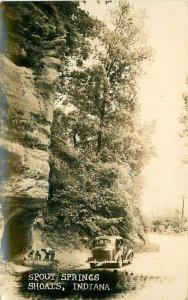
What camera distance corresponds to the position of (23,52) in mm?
4355

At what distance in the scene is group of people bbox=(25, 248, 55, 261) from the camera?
4.31 metres

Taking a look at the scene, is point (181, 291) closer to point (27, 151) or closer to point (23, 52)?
point (27, 151)

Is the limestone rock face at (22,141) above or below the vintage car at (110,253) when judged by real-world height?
above

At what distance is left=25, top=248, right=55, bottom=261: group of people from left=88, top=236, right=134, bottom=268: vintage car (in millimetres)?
465

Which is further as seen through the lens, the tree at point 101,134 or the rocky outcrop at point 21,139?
the tree at point 101,134

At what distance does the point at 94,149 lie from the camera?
4.54 metres

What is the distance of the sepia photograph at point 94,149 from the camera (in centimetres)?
428

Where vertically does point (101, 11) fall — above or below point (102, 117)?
above

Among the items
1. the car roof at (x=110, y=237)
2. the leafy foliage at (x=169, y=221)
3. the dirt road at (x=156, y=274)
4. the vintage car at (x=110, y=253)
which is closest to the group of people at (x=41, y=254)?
Result: the dirt road at (x=156, y=274)

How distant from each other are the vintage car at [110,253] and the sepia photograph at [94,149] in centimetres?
1

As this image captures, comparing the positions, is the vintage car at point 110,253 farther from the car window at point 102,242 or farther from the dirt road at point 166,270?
the dirt road at point 166,270

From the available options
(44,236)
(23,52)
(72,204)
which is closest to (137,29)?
(23,52)

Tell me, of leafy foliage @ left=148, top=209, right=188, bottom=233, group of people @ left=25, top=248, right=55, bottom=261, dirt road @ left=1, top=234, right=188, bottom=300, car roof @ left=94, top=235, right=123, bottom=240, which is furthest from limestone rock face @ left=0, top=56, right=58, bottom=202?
leafy foliage @ left=148, top=209, right=188, bottom=233

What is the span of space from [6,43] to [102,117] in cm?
145
